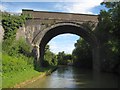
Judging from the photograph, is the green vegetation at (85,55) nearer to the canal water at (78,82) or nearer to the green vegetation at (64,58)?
the canal water at (78,82)

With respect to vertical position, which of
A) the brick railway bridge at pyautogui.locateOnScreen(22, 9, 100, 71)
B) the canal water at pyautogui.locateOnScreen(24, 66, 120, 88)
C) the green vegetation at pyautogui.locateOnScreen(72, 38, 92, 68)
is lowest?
the canal water at pyautogui.locateOnScreen(24, 66, 120, 88)

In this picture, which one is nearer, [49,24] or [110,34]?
A: [110,34]

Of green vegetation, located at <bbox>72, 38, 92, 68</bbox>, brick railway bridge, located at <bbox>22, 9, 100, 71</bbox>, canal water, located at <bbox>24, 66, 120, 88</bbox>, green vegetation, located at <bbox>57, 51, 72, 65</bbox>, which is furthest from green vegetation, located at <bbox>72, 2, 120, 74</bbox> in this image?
green vegetation, located at <bbox>57, 51, 72, 65</bbox>

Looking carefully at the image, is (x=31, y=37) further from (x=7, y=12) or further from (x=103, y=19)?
(x=103, y=19)

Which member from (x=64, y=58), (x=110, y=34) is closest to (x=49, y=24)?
(x=110, y=34)

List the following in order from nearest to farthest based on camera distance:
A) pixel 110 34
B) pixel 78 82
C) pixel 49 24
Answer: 1. pixel 78 82
2. pixel 110 34
3. pixel 49 24

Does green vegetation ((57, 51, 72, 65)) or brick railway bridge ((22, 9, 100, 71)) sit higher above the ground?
brick railway bridge ((22, 9, 100, 71))

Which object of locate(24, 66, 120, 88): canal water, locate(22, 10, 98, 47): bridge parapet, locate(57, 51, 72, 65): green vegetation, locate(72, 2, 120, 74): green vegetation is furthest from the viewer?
locate(57, 51, 72, 65): green vegetation

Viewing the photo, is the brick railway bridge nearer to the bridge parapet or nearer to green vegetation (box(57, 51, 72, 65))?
the bridge parapet

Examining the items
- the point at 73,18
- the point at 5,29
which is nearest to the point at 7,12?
the point at 5,29

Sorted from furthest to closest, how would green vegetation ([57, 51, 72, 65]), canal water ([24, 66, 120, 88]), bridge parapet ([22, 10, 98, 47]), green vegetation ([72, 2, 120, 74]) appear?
green vegetation ([57, 51, 72, 65]) < bridge parapet ([22, 10, 98, 47]) < green vegetation ([72, 2, 120, 74]) < canal water ([24, 66, 120, 88])

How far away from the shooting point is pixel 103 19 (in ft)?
92.8

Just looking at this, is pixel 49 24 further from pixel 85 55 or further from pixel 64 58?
pixel 64 58

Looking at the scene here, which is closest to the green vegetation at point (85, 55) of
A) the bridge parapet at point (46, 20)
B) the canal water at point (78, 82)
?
the bridge parapet at point (46, 20)
